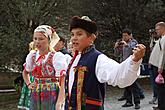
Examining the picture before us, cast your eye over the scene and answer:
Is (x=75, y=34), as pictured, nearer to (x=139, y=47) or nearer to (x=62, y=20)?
(x=139, y=47)

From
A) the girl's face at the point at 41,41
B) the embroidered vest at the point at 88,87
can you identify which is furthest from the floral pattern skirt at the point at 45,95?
the embroidered vest at the point at 88,87

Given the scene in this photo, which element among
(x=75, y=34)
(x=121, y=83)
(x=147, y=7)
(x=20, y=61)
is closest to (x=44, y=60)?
(x=75, y=34)

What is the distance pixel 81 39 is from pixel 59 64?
1265 millimetres

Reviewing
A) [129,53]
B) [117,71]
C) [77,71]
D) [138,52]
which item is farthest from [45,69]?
[129,53]

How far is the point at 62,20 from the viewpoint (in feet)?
44.1

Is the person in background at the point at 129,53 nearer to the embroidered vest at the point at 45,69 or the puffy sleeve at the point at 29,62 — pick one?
the puffy sleeve at the point at 29,62

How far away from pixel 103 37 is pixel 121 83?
430 inches

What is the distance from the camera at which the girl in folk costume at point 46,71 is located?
466 centimetres

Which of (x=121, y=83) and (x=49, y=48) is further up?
(x=49, y=48)

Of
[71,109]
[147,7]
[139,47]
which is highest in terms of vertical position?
[147,7]

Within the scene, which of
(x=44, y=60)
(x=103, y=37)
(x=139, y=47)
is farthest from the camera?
(x=103, y=37)

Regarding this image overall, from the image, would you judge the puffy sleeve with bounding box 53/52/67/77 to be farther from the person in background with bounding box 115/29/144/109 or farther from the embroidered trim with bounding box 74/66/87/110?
the person in background with bounding box 115/29/144/109

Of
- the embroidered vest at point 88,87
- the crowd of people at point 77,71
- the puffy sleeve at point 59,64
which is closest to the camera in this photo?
the crowd of people at point 77,71

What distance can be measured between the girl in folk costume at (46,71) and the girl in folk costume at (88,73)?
113 centimetres
